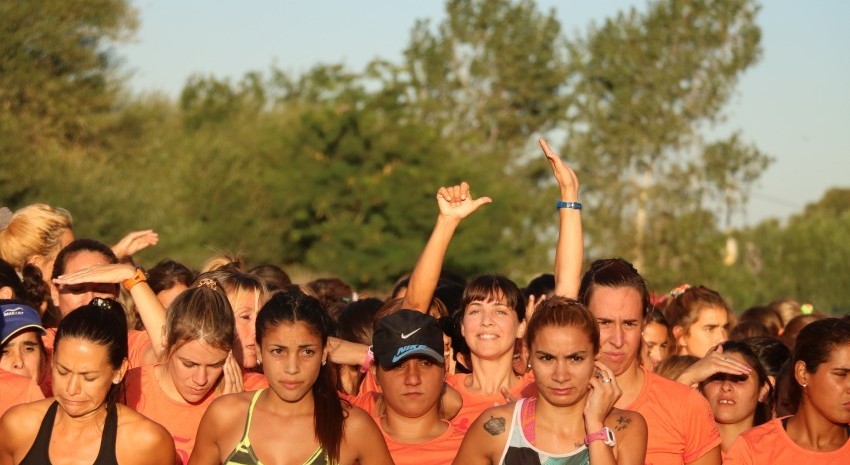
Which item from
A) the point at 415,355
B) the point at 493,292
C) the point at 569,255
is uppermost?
the point at 569,255

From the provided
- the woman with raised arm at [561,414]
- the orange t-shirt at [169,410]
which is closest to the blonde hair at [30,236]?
the orange t-shirt at [169,410]

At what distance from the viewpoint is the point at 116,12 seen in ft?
89.4

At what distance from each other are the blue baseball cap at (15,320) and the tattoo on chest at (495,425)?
2.69 meters

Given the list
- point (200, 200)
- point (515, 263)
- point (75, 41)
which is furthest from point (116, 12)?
point (515, 263)

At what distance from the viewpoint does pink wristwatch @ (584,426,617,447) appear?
17.4 feet

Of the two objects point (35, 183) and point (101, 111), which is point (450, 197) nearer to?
point (35, 183)

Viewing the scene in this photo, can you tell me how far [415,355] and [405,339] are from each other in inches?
3.3

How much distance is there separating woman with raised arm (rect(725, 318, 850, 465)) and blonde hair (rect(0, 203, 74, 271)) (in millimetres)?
4761

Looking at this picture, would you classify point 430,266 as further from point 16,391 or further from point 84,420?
point 16,391

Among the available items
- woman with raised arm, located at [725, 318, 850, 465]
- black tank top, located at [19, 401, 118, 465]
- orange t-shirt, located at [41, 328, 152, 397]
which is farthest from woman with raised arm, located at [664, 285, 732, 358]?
black tank top, located at [19, 401, 118, 465]

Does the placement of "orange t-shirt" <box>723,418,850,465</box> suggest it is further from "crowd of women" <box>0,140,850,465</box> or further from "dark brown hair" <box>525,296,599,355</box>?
"dark brown hair" <box>525,296,599,355</box>

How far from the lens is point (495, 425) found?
5496 mm

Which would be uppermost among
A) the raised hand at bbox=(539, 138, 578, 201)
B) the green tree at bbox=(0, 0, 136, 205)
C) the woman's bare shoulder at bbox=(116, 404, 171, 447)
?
the green tree at bbox=(0, 0, 136, 205)

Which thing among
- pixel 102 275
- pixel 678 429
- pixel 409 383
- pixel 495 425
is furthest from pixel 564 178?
pixel 102 275
